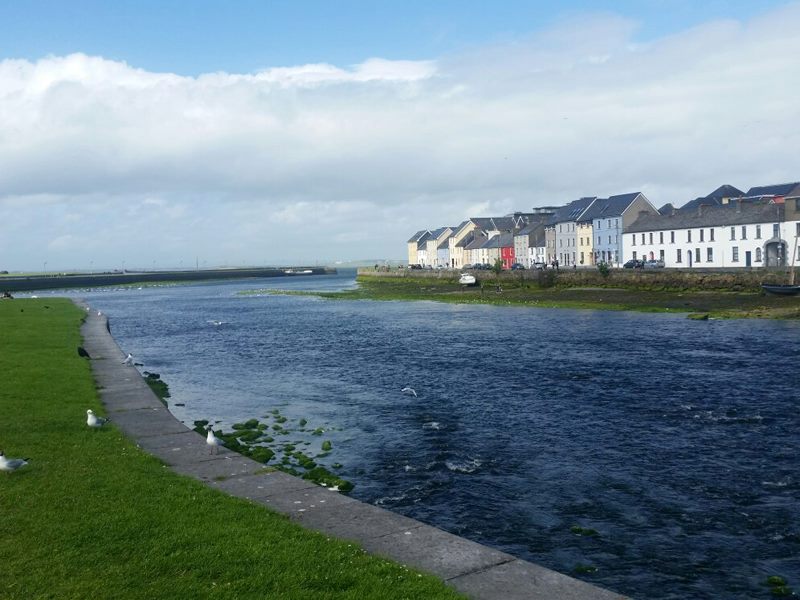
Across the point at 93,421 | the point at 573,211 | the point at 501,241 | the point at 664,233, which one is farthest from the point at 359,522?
the point at 501,241

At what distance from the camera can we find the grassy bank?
2479 inches

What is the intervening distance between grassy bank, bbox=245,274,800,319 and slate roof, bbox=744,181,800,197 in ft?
127

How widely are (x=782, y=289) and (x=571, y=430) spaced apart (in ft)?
182

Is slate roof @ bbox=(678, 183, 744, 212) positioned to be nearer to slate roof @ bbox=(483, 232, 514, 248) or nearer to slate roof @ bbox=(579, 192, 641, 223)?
slate roof @ bbox=(579, 192, 641, 223)

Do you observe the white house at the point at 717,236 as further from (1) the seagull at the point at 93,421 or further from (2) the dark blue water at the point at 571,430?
(1) the seagull at the point at 93,421

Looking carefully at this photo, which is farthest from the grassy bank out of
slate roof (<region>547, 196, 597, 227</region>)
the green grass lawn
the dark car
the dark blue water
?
the green grass lawn

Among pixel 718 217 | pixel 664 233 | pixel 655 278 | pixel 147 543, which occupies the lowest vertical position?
pixel 147 543

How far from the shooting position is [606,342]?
46062 mm

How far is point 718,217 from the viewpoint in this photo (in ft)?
325

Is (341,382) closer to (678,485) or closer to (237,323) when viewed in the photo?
(678,485)

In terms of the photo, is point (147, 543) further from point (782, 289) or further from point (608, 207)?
point (608, 207)

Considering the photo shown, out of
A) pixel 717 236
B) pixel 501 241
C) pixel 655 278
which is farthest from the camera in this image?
pixel 501 241

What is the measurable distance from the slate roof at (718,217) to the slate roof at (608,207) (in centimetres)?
405

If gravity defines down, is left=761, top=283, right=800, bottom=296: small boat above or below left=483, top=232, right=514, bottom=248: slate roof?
below
